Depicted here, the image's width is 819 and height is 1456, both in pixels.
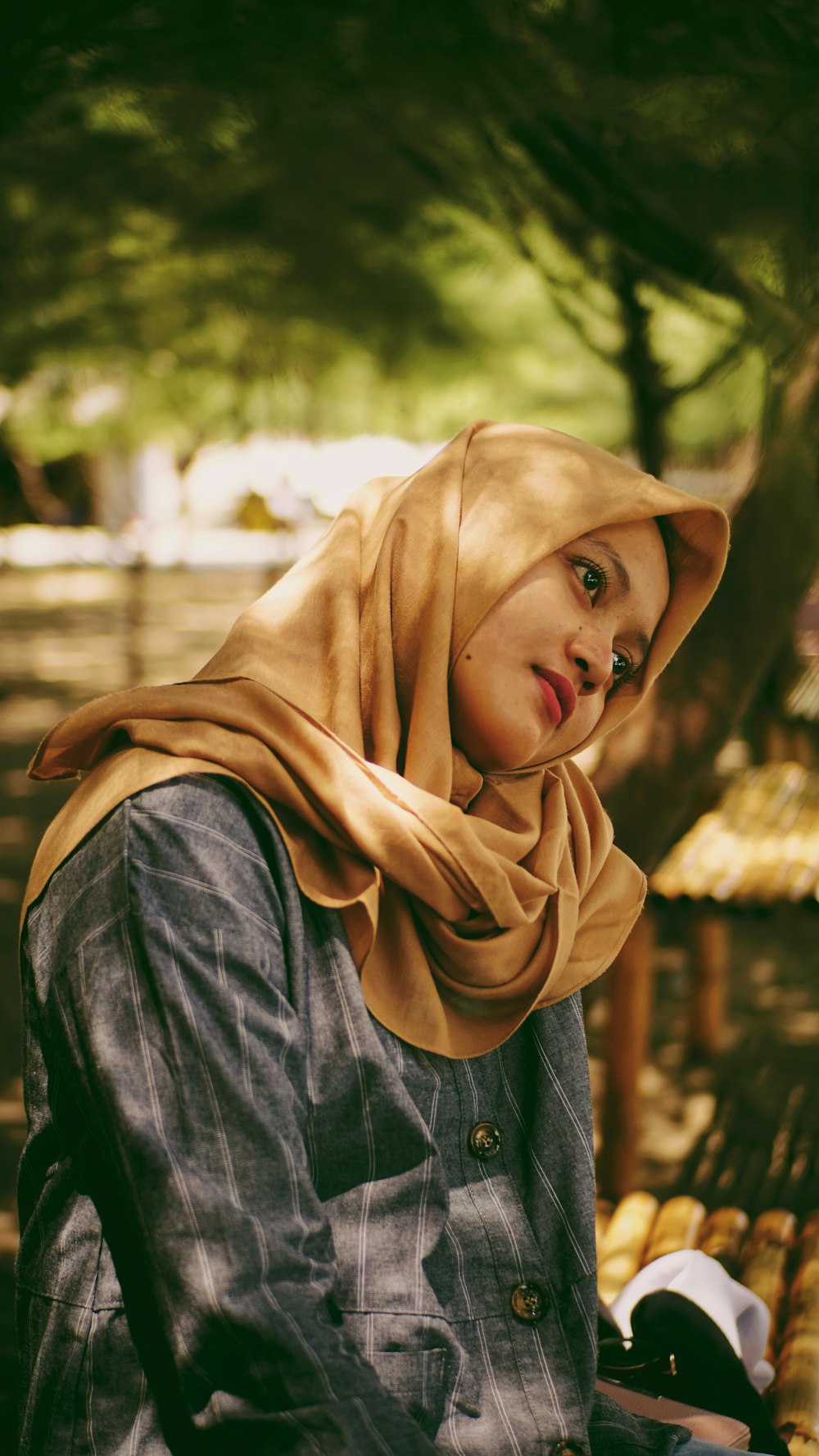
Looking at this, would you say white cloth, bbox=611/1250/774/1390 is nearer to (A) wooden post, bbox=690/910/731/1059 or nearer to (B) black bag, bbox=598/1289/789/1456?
(B) black bag, bbox=598/1289/789/1456

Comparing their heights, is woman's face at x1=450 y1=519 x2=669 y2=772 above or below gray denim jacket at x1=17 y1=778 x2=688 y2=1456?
above

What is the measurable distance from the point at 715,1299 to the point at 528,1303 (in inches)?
32.9

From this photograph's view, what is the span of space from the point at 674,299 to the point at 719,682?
1108 mm

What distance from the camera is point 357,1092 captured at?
142cm

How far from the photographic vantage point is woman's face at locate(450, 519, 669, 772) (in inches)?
61.4

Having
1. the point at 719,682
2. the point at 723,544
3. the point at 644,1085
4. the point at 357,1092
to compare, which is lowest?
the point at 644,1085

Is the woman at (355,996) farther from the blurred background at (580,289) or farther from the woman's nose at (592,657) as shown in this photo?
the blurred background at (580,289)

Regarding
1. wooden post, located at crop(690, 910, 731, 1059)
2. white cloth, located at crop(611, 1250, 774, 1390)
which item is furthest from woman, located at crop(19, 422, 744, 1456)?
wooden post, located at crop(690, 910, 731, 1059)

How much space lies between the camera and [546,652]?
5.13ft

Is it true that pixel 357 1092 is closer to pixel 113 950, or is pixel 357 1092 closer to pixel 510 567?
pixel 113 950

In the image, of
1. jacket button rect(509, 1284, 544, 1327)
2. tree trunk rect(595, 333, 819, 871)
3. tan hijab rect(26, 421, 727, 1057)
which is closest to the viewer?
tan hijab rect(26, 421, 727, 1057)

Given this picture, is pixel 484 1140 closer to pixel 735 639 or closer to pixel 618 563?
pixel 618 563

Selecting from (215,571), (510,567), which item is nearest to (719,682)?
(510,567)

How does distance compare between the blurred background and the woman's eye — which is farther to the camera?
the blurred background
